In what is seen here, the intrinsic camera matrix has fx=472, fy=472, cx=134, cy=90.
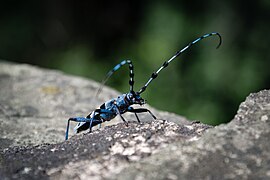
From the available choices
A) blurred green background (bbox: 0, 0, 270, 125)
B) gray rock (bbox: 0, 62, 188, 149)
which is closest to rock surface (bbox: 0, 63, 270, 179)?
gray rock (bbox: 0, 62, 188, 149)

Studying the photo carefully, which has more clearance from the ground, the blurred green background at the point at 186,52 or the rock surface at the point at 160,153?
the blurred green background at the point at 186,52

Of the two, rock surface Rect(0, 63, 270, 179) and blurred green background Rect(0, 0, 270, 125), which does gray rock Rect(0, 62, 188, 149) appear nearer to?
rock surface Rect(0, 63, 270, 179)

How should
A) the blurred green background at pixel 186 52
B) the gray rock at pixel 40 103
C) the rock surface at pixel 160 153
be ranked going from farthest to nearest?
the blurred green background at pixel 186 52 < the gray rock at pixel 40 103 < the rock surface at pixel 160 153

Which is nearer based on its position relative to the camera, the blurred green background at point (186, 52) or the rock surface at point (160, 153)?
the rock surface at point (160, 153)

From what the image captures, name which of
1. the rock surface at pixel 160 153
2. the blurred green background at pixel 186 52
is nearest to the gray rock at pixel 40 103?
the rock surface at pixel 160 153

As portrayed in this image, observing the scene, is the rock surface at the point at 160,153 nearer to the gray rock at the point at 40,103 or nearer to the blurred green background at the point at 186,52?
the gray rock at the point at 40,103

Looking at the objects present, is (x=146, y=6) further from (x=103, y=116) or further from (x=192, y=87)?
(x=103, y=116)

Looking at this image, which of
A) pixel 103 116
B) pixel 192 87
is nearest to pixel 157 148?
pixel 103 116

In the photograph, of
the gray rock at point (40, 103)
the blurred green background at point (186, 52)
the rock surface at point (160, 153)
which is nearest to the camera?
the rock surface at point (160, 153)

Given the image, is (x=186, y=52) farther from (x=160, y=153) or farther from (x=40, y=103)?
(x=160, y=153)
